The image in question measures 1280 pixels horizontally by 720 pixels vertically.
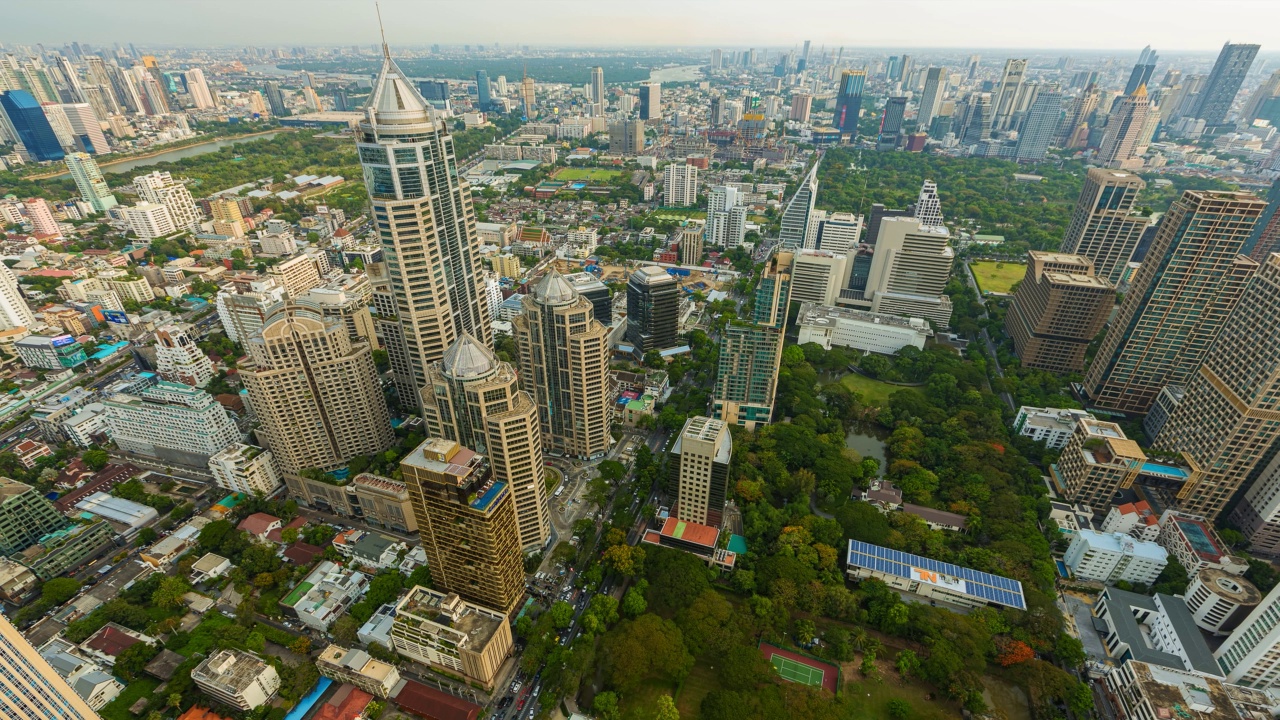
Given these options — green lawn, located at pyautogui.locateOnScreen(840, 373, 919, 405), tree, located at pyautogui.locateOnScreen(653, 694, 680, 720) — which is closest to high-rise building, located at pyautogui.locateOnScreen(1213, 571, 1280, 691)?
green lawn, located at pyautogui.locateOnScreen(840, 373, 919, 405)

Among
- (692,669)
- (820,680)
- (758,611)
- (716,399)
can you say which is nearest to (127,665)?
(692,669)

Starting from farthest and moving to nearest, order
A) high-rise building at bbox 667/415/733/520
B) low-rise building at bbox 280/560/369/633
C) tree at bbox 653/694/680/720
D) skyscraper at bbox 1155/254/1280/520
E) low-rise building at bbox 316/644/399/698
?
high-rise building at bbox 667/415/733/520
skyscraper at bbox 1155/254/1280/520
low-rise building at bbox 280/560/369/633
low-rise building at bbox 316/644/399/698
tree at bbox 653/694/680/720

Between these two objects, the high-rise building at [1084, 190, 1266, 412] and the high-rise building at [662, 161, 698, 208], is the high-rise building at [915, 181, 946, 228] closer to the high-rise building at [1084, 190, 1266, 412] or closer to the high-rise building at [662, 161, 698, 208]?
the high-rise building at [1084, 190, 1266, 412]

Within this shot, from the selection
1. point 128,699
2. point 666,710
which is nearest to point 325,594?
point 128,699

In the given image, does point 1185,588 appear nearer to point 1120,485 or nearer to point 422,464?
point 1120,485

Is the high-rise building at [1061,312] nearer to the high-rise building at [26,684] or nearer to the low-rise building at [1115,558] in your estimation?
the low-rise building at [1115,558]

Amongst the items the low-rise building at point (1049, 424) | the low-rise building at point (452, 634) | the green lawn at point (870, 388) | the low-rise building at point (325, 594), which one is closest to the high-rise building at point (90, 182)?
the low-rise building at point (325, 594)

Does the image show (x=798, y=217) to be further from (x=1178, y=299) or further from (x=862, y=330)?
(x=1178, y=299)
